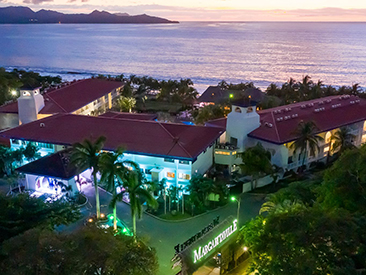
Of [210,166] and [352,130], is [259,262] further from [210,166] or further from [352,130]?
[352,130]

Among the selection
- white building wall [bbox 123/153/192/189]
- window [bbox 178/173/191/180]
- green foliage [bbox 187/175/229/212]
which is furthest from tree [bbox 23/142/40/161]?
green foliage [bbox 187/175/229/212]

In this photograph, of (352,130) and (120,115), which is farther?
(120,115)

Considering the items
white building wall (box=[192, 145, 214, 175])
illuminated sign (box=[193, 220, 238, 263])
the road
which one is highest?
white building wall (box=[192, 145, 214, 175])

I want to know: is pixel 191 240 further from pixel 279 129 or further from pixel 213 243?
pixel 279 129

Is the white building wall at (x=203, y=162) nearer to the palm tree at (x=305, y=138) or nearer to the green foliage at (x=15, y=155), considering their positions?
the palm tree at (x=305, y=138)

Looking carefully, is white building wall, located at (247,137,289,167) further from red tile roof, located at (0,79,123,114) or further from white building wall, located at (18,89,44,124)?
white building wall, located at (18,89,44,124)

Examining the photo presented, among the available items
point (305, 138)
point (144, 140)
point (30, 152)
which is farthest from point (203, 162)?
point (30, 152)

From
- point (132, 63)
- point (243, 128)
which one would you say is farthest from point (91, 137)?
point (132, 63)
